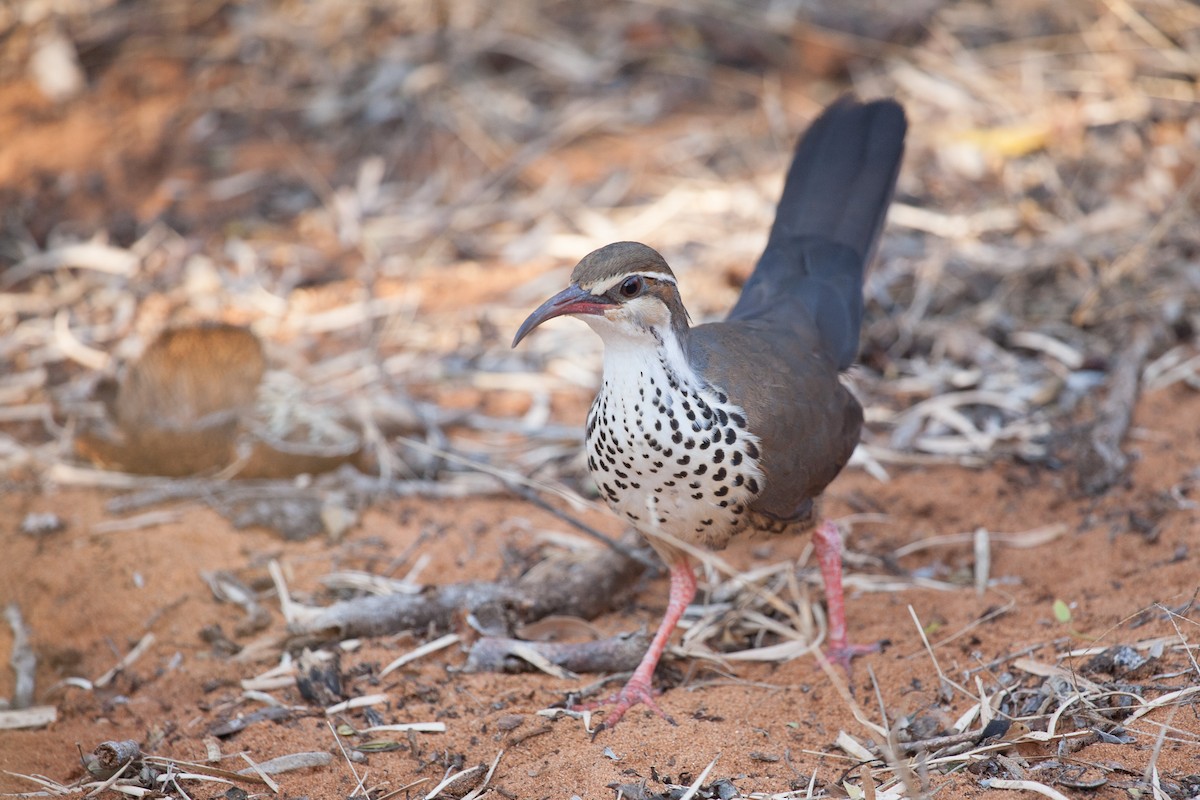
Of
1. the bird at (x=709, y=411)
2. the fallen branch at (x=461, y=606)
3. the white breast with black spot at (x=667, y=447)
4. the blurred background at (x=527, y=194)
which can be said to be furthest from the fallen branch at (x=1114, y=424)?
the fallen branch at (x=461, y=606)

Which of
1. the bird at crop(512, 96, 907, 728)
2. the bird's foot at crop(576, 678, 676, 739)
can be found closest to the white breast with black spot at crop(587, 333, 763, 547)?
the bird at crop(512, 96, 907, 728)

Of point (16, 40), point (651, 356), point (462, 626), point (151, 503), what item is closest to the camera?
point (651, 356)

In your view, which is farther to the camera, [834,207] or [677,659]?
[834,207]

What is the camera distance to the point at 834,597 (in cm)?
425

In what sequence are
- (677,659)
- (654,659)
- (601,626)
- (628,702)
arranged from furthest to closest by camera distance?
(601,626) < (677,659) < (654,659) < (628,702)

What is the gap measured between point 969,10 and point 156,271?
6.35 meters

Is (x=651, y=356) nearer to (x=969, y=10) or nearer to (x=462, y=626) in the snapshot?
(x=462, y=626)

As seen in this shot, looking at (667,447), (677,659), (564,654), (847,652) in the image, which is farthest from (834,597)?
(667,447)

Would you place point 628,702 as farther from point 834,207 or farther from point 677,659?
point 834,207

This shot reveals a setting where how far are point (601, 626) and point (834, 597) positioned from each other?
0.89m

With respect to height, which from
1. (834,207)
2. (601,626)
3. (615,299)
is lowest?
(601,626)

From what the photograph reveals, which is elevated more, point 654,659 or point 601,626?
point 654,659

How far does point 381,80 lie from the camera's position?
8680mm

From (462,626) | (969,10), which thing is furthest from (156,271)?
(969,10)
